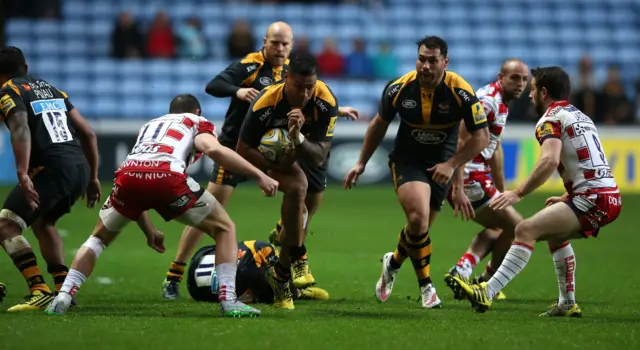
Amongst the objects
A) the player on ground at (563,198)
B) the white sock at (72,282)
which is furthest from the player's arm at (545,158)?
the white sock at (72,282)

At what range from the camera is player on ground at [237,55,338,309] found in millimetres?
7699

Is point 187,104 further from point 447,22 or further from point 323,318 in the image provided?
point 447,22

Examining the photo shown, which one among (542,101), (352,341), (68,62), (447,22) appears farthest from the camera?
(447,22)

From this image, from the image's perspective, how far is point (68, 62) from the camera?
76.8 ft

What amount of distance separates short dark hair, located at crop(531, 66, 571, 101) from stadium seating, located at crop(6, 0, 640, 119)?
582 inches

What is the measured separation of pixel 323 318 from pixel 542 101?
2360mm

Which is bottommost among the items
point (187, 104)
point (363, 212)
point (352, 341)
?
point (363, 212)

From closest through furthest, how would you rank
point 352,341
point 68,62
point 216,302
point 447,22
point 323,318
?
point 352,341, point 323,318, point 216,302, point 68,62, point 447,22

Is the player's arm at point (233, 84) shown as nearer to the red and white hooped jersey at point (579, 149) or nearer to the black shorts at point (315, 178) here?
the black shorts at point (315, 178)

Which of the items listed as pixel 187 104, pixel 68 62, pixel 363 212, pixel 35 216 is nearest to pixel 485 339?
pixel 187 104

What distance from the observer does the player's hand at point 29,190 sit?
752cm

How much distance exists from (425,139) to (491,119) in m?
0.92

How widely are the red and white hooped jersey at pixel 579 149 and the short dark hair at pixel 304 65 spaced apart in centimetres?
171

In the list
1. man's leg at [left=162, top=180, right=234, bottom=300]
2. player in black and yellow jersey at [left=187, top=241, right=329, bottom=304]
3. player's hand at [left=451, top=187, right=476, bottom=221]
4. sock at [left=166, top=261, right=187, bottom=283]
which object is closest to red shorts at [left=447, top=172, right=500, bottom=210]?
player's hand at [left=451, top=187, right=476, bottom=221]
